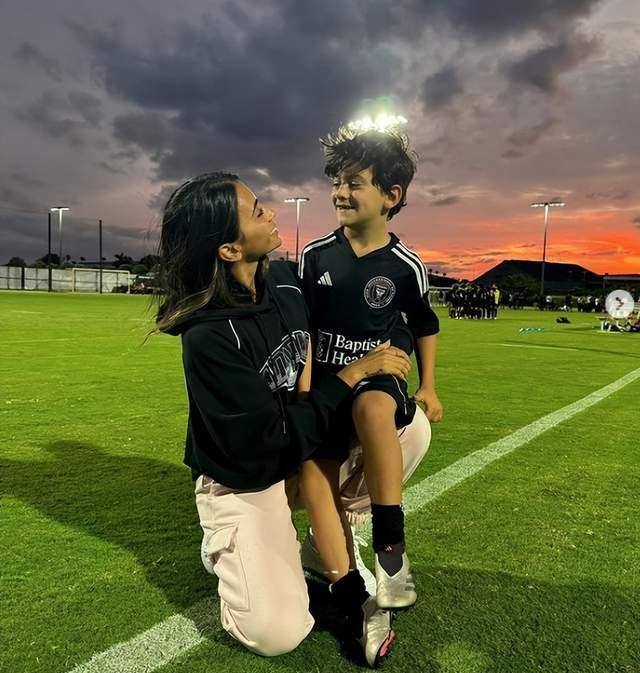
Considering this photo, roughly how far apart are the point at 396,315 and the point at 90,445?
3113 millimetres

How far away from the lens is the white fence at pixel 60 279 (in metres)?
70.5

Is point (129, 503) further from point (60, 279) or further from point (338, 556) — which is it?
point (60, 279)

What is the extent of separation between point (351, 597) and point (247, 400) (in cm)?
84

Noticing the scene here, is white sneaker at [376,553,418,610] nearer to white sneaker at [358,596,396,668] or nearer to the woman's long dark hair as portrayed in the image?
white sneaker at [358,596,396,668]

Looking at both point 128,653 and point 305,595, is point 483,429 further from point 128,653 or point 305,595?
point 128,653

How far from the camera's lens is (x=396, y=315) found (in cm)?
318

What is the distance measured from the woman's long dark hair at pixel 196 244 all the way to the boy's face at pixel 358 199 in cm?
68

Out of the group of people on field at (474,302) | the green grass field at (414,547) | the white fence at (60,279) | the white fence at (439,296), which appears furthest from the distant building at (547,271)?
the green grass field at (414,547)

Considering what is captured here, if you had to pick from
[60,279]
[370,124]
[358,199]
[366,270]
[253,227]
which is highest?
[370,124]

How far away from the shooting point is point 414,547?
3.18 meters

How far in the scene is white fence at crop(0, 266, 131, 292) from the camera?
231 feet

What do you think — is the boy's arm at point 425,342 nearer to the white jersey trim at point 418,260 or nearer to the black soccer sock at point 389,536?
the white jersey trim at point 418,260

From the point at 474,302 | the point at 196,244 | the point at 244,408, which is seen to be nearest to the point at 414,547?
the point at 244,408

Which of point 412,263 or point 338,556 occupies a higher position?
point 412,263
